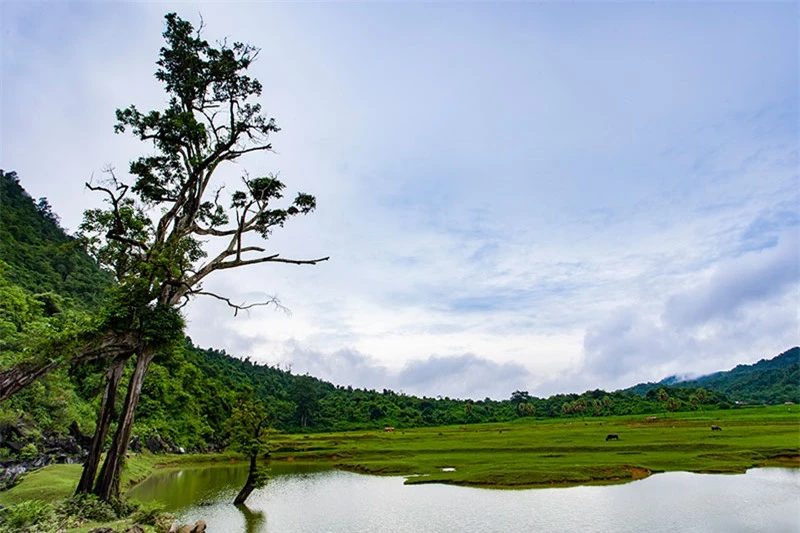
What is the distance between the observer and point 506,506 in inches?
982

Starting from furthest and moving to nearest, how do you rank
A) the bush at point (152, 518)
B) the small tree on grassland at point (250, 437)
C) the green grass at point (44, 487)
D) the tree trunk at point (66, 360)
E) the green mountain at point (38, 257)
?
the green mountain at point (38, 257)
the small tree on grassland at point (250, 437)
the green grass at point (44, 487)
the bush at point (152, 518)
the tree trunk at point (66, 360)

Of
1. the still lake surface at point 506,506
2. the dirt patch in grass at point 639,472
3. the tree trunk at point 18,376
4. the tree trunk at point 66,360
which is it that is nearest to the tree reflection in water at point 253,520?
the still lake surface at point 506,506

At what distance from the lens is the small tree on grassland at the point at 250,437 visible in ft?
89.1

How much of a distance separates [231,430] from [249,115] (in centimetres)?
1826

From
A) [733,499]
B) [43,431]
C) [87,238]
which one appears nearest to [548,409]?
[733,499]

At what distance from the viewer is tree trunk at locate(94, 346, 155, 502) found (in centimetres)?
1841

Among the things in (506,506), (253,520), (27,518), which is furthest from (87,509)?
(506,506)

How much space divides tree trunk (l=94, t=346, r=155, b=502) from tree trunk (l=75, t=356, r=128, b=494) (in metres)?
0.36

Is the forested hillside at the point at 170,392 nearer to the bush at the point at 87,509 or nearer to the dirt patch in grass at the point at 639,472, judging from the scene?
the bush at the point at 87,509

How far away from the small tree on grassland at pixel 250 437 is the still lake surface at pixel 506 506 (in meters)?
1.29

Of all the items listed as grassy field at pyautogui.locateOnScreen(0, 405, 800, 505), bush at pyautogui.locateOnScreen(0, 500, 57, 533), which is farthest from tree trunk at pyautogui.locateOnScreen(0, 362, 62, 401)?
grassy field at pyautogui.locateOnScreen(0, 405, 800, 505)

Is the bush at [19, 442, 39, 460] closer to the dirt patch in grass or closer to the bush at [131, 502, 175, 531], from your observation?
the bush at [131, 502, 175, 531]

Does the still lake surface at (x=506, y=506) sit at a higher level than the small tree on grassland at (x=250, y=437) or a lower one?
lower

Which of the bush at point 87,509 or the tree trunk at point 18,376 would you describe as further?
the bush at point 87,509
